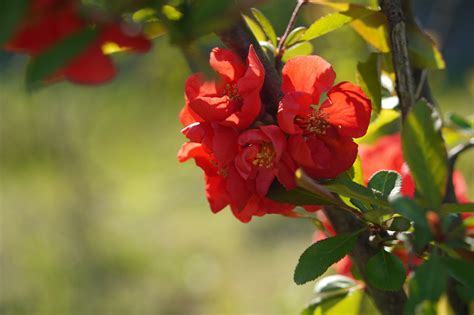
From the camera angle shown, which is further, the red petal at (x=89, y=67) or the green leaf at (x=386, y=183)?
the green leaf at (x=386, y=183)

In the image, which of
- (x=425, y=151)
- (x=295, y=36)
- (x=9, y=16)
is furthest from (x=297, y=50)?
(x=9, y=16)

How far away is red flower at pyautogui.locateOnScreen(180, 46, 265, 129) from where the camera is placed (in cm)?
50

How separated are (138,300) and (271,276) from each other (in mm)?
592

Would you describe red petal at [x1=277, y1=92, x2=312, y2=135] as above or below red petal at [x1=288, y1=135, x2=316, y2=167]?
above

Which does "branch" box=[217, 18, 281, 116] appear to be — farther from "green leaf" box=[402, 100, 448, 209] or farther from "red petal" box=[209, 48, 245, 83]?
"green leaf" box=[402, 100, 448, 209]

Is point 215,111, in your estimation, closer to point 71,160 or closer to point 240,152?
point 240,152

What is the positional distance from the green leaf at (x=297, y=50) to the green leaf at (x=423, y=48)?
9 cm

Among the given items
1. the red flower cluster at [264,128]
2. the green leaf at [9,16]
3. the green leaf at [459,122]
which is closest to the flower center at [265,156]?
the red flower cluster at [264,128]

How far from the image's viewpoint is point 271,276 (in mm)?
2793

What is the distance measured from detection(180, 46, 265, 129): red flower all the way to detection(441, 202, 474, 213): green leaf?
154mm

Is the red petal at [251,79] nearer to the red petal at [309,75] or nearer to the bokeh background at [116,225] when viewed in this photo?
the red petal at [309,75]

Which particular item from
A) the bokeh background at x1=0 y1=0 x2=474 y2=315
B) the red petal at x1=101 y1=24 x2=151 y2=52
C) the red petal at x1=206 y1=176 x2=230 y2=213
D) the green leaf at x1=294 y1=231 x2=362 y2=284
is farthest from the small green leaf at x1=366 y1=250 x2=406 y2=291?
the bokeh background at x1=0 y1=0 x2=474 y2=315

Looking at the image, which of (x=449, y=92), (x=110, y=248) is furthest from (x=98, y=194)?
(x=449, y=92)

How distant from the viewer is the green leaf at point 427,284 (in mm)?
388
